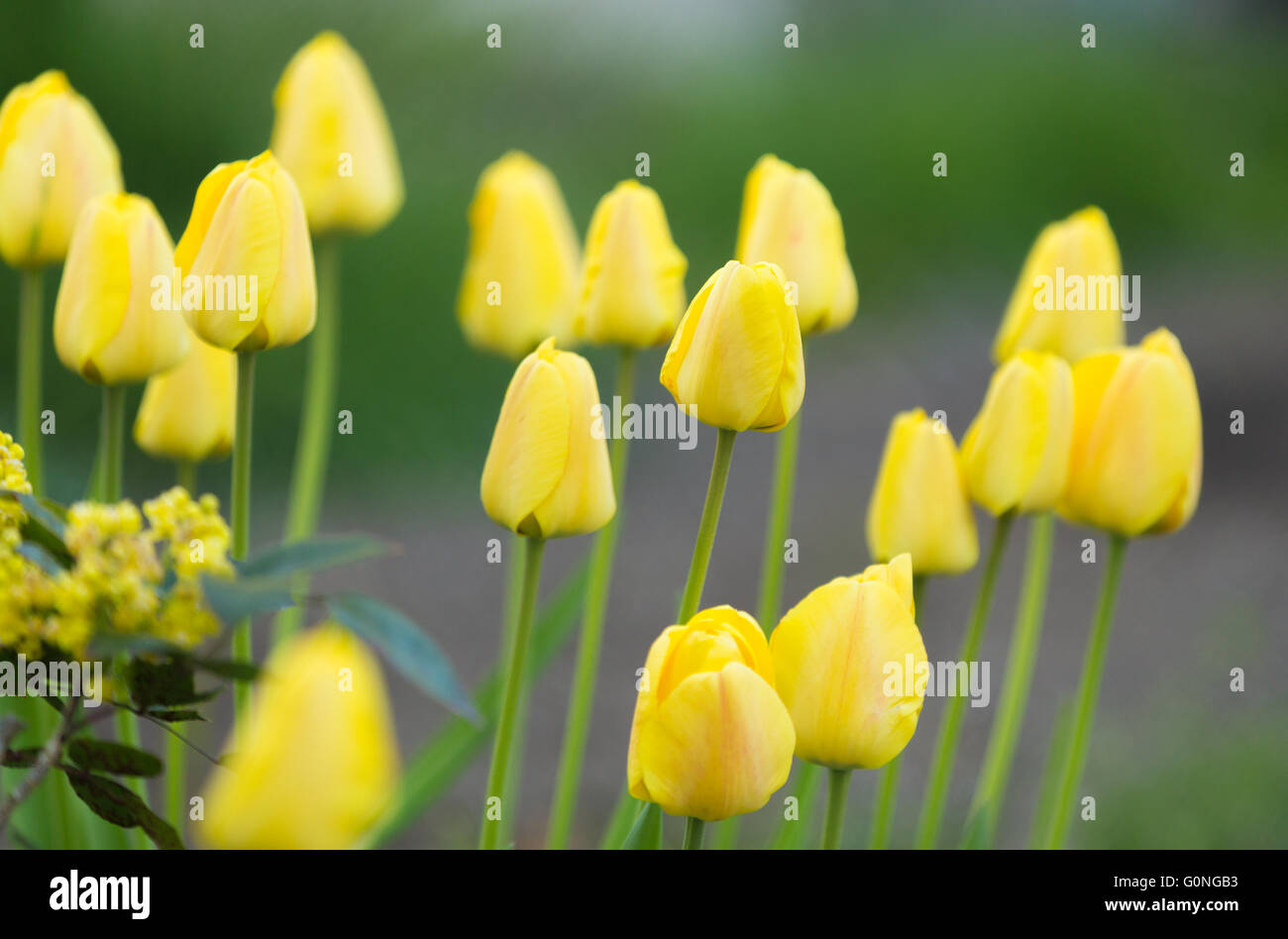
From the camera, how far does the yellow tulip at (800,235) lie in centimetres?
71

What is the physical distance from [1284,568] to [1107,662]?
51cm

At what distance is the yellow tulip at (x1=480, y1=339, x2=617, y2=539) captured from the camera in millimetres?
531

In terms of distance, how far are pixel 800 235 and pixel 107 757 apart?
1.42 ft

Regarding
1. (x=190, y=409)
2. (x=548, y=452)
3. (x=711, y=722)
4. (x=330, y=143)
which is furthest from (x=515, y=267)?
(x=711, y=722)


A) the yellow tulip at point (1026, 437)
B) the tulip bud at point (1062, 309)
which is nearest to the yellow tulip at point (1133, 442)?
the yellow tulip at point (1026, 437)

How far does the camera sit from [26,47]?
2.62 metres

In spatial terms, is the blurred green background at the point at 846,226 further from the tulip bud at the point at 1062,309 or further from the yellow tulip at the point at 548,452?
the yellow tulip at the point at 548,452

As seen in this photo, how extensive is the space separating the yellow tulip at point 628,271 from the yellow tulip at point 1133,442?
0.23m

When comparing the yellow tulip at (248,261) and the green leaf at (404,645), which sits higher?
the yellow tulip at (248,261)

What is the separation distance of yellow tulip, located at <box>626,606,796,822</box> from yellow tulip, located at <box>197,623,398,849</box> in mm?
137

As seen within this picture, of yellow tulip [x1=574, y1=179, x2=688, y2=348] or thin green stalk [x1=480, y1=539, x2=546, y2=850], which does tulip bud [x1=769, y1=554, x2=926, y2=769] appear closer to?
thin green stalk [x1=480, y1=539, x2=546, y2=850]

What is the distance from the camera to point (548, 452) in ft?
1.74

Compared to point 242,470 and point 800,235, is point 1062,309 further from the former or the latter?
point 242,470
